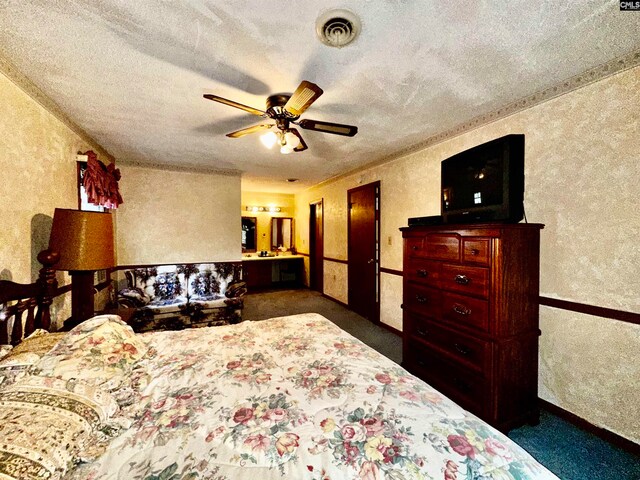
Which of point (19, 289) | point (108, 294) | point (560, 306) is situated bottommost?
point (108, 294)

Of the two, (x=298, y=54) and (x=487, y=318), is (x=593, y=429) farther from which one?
(x=298, y=54)

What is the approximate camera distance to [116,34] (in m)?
1.44

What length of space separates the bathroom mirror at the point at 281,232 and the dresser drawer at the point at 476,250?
576 centimetres

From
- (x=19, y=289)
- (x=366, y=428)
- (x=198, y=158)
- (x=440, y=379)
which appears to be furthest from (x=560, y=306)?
(x=198, y=158)

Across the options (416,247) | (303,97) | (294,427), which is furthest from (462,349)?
(303,97)

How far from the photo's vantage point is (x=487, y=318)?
189cm

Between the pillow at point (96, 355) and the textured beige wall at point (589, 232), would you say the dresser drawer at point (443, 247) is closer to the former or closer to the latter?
the textured beige wall at point (589, 232)

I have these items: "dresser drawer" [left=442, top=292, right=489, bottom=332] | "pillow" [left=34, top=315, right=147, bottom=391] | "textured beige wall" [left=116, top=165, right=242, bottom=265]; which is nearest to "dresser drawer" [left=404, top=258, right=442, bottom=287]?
"dresser drawer" [left=442, top=292, right=489, bottom=332]

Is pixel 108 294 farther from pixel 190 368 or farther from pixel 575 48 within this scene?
pixel 575 48

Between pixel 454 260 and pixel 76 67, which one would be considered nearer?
pixel 76 67

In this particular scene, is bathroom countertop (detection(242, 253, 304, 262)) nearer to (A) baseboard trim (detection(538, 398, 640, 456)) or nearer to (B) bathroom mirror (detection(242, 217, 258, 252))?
(B) bathroom mirror (detection(242, 217, 258, 252))

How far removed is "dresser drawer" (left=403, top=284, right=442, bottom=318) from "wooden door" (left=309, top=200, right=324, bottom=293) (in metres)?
3.41

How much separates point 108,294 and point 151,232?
1.04 metres

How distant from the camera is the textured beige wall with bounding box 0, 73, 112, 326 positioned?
1.66 meters
